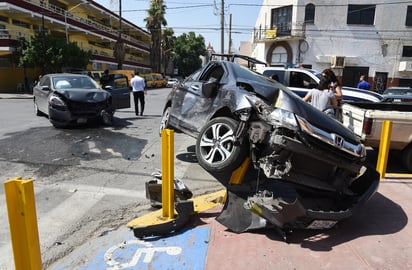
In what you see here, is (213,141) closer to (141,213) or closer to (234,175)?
(234,175)

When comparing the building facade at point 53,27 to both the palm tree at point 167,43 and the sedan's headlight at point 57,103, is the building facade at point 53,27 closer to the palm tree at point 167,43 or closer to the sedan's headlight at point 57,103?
the palm tree at point 167,43

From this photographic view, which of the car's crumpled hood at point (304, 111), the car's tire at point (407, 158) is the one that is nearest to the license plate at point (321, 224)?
the car's crumpled hood at point (304, 111)

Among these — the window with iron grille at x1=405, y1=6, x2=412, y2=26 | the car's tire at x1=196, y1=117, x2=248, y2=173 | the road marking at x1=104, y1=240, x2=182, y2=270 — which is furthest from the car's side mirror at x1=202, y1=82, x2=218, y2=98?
the window with iron grille at x1=405, y1=6, x2=412, y2=26

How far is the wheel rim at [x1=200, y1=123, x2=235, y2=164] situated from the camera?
4.17 metres

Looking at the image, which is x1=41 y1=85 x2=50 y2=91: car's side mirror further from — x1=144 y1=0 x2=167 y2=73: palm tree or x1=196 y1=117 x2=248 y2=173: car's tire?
x1=144 y1=0 x2=167 y2=73: palm tree

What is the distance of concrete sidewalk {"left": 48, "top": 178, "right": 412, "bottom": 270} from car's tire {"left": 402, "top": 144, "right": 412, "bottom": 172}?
2.42 meters

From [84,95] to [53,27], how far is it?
3138 cm

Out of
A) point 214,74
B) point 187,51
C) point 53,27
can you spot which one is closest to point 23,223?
point 214,74

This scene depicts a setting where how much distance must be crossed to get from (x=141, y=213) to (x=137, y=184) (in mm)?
1014

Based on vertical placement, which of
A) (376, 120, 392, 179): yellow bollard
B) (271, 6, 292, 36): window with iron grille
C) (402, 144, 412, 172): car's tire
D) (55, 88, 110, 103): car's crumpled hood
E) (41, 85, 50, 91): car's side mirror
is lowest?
(402, 144, 412, 172): car's tire

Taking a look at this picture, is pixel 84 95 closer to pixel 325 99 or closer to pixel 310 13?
pixel 325 99

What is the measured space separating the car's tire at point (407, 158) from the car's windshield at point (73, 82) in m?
8.36

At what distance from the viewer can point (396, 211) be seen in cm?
418

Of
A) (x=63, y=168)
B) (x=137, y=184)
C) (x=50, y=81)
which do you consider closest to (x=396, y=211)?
(x=137, y=184)
